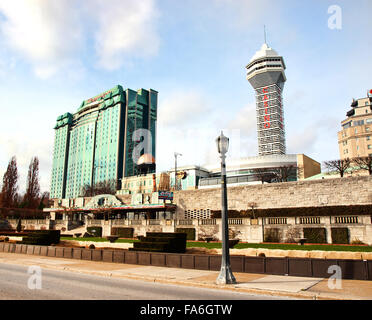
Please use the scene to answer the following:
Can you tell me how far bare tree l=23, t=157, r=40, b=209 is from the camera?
85812mm

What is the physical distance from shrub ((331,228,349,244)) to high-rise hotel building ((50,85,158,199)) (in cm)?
12195

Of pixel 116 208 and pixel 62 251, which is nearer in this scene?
pixel 62 251

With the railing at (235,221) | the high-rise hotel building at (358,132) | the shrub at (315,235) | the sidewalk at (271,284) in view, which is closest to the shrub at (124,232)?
the railing at (235,221)

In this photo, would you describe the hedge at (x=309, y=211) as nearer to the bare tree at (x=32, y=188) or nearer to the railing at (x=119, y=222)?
the railing at (x=119, y=222)

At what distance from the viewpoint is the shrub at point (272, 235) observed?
105ft

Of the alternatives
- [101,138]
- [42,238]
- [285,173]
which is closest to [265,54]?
[101,138]

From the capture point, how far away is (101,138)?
166000 mm

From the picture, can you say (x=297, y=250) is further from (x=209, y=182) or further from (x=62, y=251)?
(x=209, y=182)

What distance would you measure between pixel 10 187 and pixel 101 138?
84.2 meters

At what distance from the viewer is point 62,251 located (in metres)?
→ 23.7

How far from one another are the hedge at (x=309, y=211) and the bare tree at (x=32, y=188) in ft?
204

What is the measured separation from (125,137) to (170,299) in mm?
153218

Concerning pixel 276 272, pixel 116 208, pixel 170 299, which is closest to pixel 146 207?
pixel 116 208
